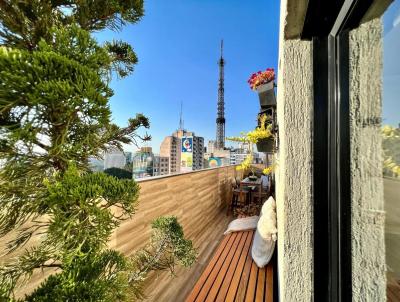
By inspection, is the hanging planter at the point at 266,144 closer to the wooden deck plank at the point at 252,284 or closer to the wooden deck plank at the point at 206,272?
the wooden deck plank at the point at 252,284

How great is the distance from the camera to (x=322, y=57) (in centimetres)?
67

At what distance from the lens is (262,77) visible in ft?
6.48

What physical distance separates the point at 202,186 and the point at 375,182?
11.0 feet

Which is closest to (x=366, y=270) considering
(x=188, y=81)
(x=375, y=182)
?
(x=375, y=182)

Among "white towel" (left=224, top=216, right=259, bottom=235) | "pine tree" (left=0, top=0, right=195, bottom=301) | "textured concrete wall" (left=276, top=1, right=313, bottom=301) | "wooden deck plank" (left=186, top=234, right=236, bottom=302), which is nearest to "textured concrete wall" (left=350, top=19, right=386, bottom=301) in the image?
"textured concrete wall" (left=276, top=1, right=313, bottom=301)

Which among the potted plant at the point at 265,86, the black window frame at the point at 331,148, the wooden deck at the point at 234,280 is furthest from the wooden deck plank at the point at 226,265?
the potted plant at the point at 265,86

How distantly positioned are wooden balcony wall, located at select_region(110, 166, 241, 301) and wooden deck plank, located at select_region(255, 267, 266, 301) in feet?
2.44

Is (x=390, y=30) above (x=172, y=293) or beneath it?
above

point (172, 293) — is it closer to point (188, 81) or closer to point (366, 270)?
point (366, 270)

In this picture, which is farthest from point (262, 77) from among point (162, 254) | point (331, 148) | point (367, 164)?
point (162, 254)

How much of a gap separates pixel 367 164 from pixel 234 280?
1607 mm

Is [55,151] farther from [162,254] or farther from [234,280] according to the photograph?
[234,280]

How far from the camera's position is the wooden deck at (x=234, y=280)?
1433 mm

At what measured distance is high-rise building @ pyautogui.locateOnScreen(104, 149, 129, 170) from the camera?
0.78m
